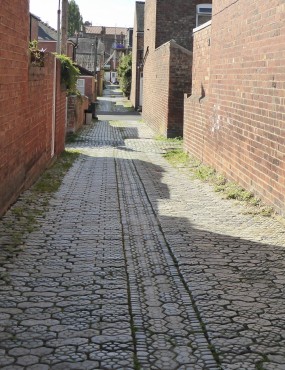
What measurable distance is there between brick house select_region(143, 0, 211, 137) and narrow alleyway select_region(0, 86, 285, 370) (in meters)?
14.5

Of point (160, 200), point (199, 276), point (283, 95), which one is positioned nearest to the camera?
point (199, 276)

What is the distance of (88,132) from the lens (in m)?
27.9

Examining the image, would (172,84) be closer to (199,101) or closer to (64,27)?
(64,27)

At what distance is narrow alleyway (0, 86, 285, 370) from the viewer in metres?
4.29

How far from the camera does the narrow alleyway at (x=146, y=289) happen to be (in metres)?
4.29

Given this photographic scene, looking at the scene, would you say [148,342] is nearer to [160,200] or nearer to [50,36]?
[160,200]

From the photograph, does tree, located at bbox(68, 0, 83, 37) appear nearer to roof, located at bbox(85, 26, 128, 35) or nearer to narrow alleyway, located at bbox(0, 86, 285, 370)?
roof, located at bbox(85, 26, 128, 35)

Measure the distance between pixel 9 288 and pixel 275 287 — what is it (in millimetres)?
2407

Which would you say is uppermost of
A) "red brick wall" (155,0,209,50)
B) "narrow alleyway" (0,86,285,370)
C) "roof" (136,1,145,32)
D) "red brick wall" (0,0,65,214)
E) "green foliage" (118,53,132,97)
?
"roof" (136,1,145,32)

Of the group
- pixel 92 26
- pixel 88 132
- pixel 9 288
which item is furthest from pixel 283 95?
pixel 92 26

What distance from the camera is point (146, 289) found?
5715 mm

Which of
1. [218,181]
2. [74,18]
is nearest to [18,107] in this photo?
[218,181]

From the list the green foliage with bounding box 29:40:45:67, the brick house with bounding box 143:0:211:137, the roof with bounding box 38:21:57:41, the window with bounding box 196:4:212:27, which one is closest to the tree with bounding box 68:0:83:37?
the roof with bounding box 38:21:57:41

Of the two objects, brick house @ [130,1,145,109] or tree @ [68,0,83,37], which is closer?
brick house @ [130,1,145,109]
